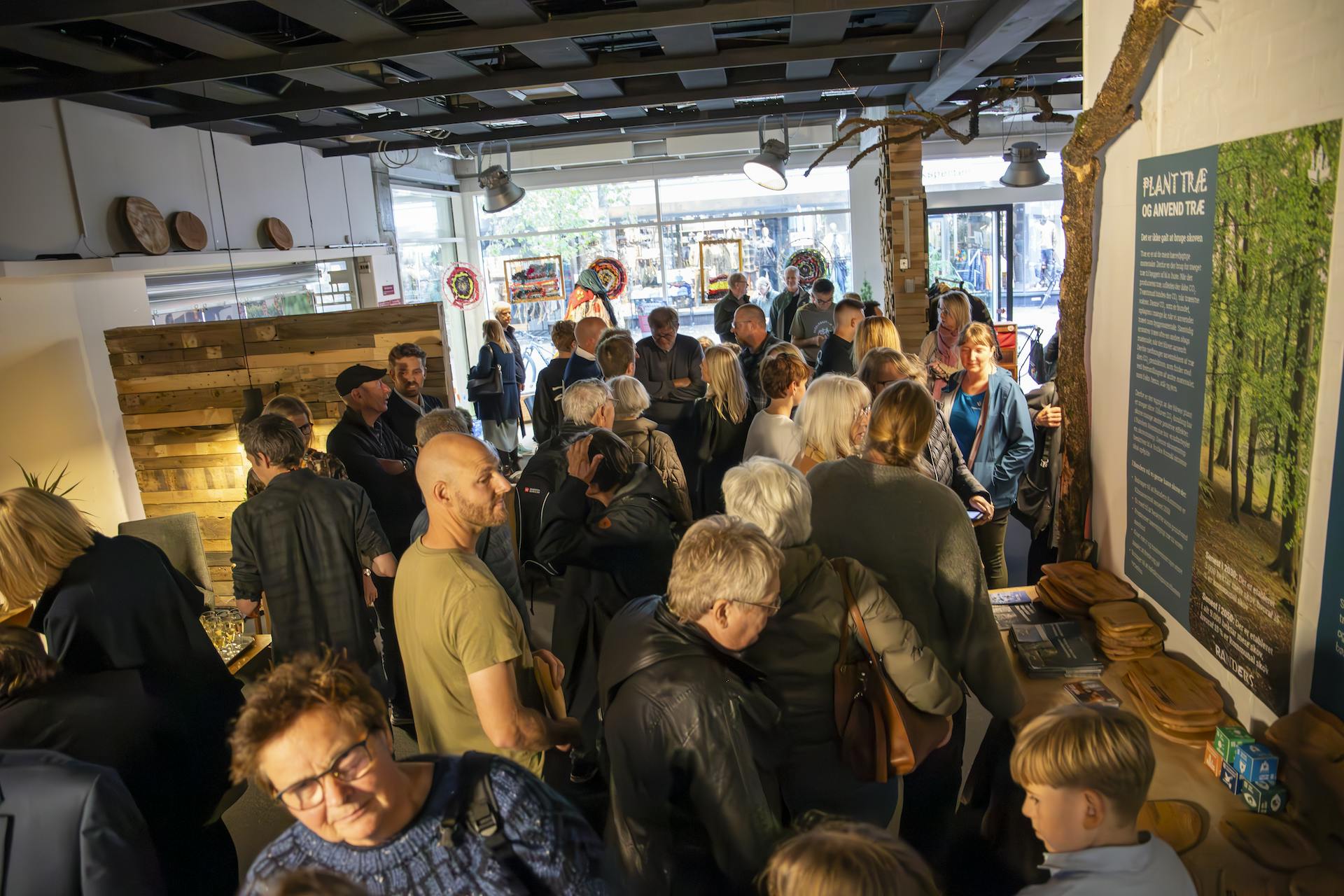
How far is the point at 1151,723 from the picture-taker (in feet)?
7.59

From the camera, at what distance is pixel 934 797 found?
8.23 ft

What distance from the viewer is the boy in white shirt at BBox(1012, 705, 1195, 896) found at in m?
1.43

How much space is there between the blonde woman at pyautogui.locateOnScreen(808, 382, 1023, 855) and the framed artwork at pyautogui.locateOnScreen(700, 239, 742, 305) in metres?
11.3

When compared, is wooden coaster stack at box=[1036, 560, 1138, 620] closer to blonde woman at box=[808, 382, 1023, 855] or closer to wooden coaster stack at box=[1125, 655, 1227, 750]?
wooden coaster stack at box=[1125, 655, 1227, 750]

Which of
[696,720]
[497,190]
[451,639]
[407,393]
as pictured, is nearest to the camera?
[696,720]

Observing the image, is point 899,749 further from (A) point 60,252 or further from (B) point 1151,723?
(A) point 60,252

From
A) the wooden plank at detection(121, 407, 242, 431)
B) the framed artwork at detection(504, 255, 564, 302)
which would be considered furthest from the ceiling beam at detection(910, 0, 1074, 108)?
the framed artwork at detection(504, 255, 564, 302)

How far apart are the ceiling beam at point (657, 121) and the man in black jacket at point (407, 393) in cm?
450

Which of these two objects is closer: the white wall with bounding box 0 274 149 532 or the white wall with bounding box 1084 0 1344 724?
the white wall with bounding box 1084 0 1344 724

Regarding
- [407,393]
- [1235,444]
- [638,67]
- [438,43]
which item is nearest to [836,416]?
[1235,444]

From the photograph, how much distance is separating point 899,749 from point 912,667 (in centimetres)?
19

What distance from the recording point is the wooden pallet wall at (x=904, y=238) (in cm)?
773

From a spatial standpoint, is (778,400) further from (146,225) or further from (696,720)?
(146,225)

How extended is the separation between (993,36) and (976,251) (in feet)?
28.1
